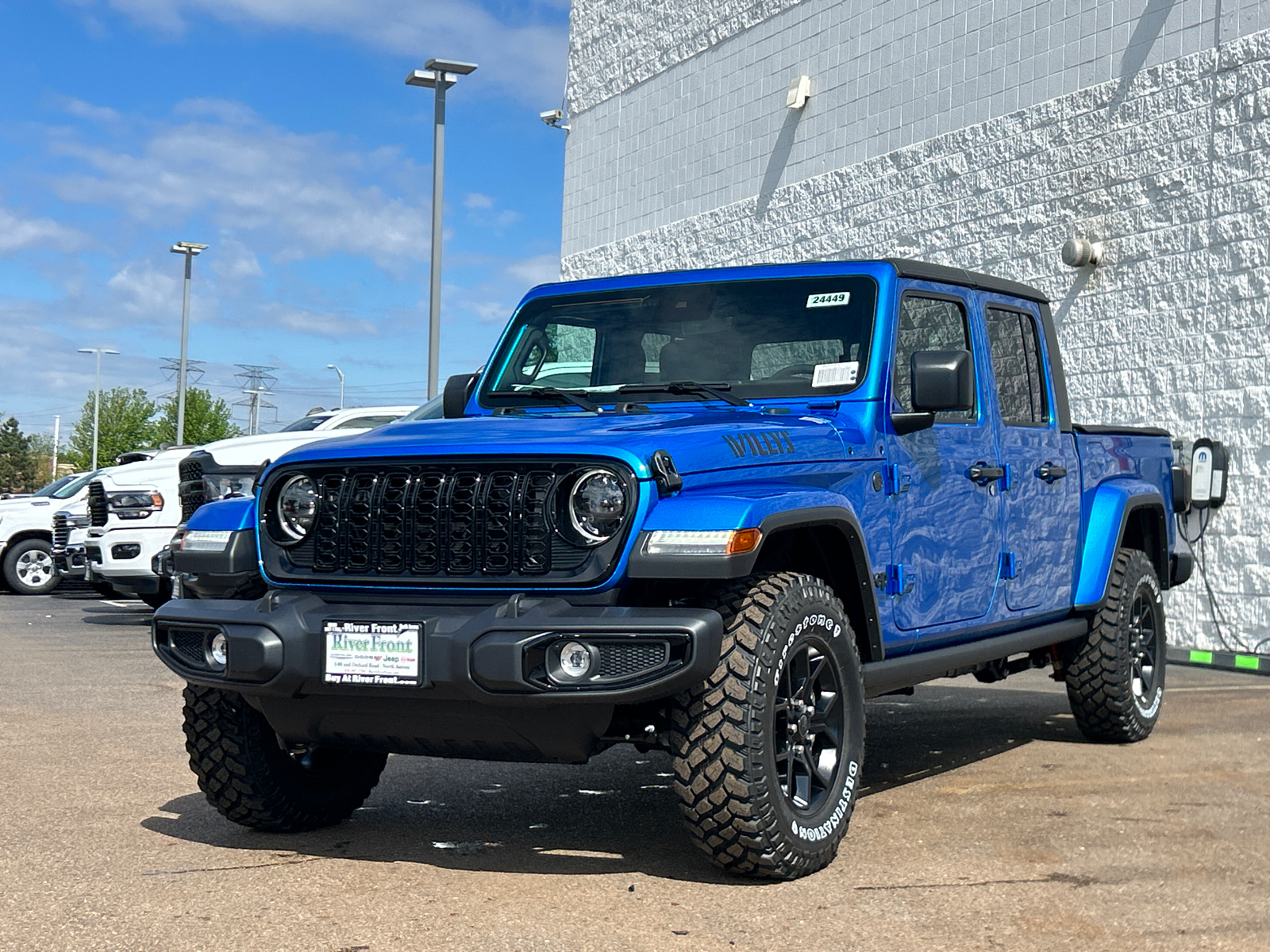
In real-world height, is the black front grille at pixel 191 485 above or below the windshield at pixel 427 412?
below

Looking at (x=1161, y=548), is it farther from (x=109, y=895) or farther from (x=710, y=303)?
(x=109, y=895)

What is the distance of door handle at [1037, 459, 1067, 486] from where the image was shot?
22.8 feet

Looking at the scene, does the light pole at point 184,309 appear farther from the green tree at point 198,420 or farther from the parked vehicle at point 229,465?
the green tree at point 198,420

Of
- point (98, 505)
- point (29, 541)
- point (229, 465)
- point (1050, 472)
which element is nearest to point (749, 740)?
point (1050, 472)

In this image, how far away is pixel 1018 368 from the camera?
706 centimetres

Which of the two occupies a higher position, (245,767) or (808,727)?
(808,727)

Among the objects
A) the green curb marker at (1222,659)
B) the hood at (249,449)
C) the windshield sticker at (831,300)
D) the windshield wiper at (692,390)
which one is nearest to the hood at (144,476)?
the hood at (249,449)

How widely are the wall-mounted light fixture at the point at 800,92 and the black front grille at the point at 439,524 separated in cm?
1313

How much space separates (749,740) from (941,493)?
6.32 ft

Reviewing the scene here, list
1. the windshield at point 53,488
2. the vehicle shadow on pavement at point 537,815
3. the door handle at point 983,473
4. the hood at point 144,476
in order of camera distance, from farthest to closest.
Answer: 1. the windshield at point 53,488
2. the hood at point 144,476
3. the door handle at point 983,473
4. the vehicle shadow on pavement at point 537,815

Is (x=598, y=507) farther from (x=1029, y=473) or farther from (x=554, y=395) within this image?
(x=1029, y=473)

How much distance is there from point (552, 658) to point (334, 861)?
50.9 inches

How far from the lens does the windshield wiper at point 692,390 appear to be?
18.7 ft

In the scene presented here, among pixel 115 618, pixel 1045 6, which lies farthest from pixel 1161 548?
pixel 115 618
